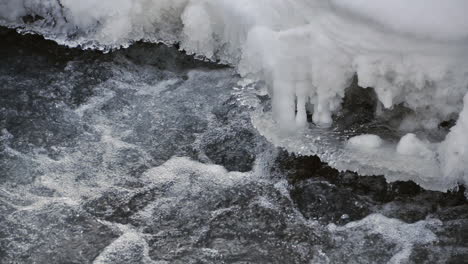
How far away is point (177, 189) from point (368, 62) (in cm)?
122

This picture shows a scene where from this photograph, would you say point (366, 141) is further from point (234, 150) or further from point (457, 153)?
point (234, 150)

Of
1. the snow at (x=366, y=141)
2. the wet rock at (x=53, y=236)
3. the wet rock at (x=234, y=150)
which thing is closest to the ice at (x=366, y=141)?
the snow at (x=366, y=141)

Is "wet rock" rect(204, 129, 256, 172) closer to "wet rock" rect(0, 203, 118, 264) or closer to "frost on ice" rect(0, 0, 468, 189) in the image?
"frost on ice" rect(0, 0, 468, 189)

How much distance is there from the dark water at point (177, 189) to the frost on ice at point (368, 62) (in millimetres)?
187

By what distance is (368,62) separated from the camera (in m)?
3.48

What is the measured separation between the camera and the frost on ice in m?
3.39

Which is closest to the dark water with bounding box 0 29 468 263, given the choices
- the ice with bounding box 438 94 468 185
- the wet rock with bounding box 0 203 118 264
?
the wet rock with bounding box 0 203 118 264

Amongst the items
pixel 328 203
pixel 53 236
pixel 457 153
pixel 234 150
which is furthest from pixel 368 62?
pixel 53 236

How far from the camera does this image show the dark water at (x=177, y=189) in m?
3.11

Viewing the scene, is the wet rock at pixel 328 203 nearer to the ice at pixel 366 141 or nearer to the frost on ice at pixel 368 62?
the frost on ice at pixel 368 62

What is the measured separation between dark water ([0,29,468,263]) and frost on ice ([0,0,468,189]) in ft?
0.61

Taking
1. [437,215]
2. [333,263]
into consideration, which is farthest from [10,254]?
[437,215]

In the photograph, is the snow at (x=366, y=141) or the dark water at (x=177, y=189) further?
the snow at (x=366, y=141)

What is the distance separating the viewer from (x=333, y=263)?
302 cm
